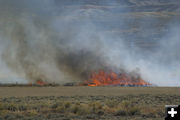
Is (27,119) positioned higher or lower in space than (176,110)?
lower

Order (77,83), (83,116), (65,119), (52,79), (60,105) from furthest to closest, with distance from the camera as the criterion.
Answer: (52,79)
(77,83)
(60,105)
(83,116)
(65,119)

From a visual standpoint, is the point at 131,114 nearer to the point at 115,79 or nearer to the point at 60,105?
the point at 60,105

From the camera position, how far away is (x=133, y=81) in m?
82.9

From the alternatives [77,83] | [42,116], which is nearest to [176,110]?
[42,116]

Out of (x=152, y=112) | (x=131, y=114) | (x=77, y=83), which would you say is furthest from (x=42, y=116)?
(x=77, y=83)

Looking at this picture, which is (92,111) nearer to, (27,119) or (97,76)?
(27,119)

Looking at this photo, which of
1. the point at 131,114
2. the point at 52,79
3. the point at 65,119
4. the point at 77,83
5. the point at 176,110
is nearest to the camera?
the point at 176,110

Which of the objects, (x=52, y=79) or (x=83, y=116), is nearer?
(x=83, y=116)

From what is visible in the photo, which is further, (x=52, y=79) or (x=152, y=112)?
(x=52, y=79)

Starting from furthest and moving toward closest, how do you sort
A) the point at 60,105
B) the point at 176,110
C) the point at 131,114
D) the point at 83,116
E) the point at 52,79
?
the point at 52,79 < the point at 60,105 < the point at 131,114 < the point at 83,116 < the point at 176,110

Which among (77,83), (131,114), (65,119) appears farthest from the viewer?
(77,83)

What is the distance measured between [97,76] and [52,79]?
519 inches

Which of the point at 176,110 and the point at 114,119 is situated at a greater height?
the point at 176,110

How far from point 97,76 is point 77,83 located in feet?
19.3
